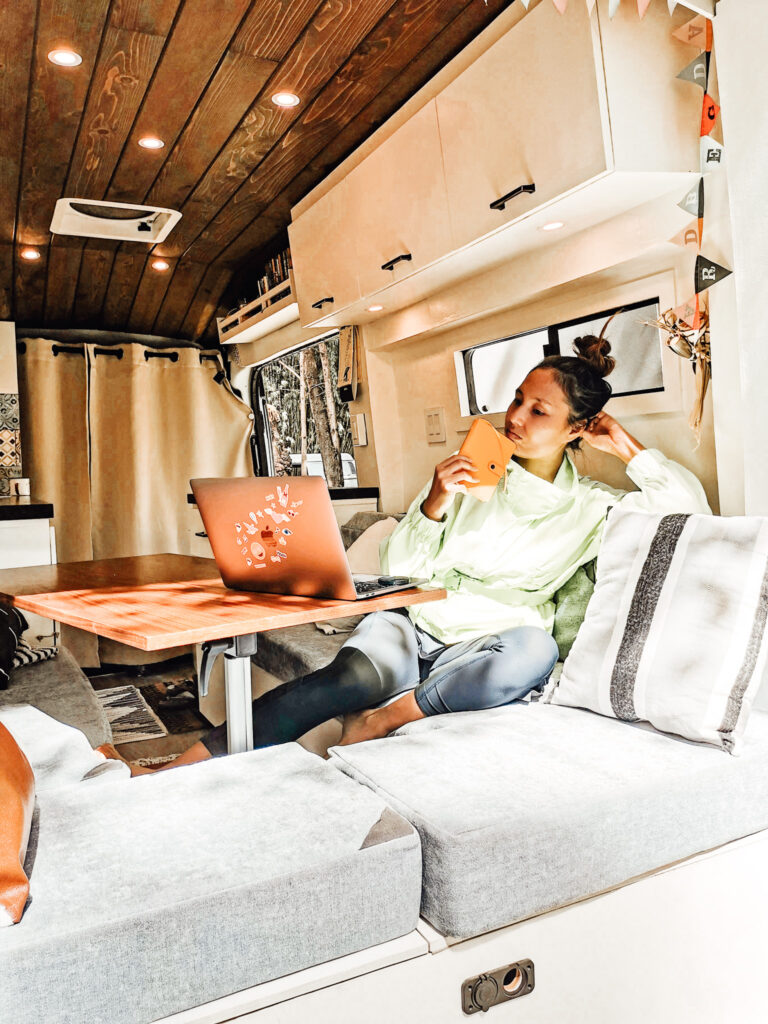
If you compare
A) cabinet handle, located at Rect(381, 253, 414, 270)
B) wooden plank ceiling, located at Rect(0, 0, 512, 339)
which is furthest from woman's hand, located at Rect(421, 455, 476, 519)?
wooden plank ceiling, located at Rect(0, 0, 512, 339)

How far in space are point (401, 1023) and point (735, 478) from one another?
1416 mm

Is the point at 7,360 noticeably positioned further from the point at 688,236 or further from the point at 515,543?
the point at 688,236

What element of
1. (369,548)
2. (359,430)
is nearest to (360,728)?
(369,548)

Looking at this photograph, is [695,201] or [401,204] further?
[401,204]

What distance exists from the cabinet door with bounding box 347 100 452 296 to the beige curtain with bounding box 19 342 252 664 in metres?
2.60

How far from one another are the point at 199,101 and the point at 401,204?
76 centimetres

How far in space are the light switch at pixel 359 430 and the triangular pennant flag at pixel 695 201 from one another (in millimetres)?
2029

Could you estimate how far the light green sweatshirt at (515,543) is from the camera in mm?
2182

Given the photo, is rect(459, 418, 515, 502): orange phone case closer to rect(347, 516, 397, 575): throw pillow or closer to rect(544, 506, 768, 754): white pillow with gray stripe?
rect(544, 506, 768, 754): white pillow with gray stripe

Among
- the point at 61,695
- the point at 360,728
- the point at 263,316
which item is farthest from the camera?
the point at 263,316

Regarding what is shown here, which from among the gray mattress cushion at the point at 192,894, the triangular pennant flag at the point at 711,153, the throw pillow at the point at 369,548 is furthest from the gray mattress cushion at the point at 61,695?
the triangular pennant flag at the point at 711,153

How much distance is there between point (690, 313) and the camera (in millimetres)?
2088

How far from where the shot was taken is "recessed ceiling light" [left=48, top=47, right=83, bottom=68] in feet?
7.66

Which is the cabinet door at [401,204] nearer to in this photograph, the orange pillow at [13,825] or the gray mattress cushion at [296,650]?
the gray mattress cushion at [296,650]
